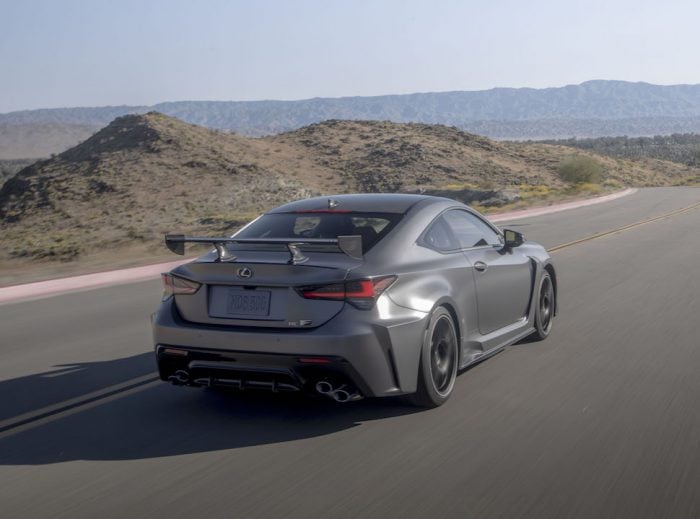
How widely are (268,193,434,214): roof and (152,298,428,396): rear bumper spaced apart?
44.1 inches

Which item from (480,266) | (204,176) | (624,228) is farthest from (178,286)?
(204,176)

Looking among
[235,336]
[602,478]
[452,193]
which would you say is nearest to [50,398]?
[235,336]

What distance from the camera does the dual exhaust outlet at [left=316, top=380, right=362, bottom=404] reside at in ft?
19.9

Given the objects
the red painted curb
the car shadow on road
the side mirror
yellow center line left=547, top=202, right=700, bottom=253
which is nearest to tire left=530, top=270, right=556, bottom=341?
the side mirror

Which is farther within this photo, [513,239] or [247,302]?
[513,239]

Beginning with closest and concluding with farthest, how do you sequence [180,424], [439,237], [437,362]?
1. [180,424]
2. [437,362]
3. [439,237]

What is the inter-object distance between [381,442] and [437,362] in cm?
96

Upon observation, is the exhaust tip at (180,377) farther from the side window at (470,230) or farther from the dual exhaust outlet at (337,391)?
the side window at (470,230)

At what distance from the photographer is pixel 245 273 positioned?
6.20 metres

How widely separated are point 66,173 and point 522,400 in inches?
2145

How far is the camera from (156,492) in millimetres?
5051

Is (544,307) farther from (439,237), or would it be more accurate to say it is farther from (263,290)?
(263,290)

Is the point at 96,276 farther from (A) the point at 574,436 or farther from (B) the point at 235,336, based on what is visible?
(A) the point at 574,436

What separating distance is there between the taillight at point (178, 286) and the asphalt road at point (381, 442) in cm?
84
